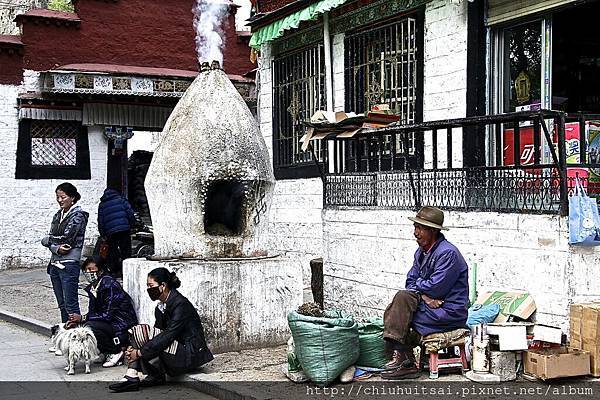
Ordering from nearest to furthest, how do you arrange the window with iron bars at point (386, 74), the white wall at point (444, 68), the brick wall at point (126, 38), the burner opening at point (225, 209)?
the burner opening at point (225, 209)
the white wall at point (444, 68)
the window with iron bars at point (386, 74)
the brick wall at point (126, 38)

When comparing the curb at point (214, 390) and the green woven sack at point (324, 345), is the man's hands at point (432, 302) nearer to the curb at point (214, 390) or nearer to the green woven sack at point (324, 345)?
the green woven sack at point (324, 345)

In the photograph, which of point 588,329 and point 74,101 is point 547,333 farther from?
point 74,101

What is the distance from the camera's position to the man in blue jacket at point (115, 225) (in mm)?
13830

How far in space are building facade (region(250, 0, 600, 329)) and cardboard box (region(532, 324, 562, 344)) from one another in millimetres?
153

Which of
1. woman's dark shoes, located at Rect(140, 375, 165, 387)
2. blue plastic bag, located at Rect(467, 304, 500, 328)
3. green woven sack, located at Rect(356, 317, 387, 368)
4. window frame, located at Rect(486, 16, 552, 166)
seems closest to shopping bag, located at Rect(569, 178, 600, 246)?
blue plastic bag, located at Rect(467, 304, 500, 328)

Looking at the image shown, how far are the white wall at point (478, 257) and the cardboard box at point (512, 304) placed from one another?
0.08 m

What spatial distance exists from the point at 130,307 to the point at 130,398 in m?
1.56

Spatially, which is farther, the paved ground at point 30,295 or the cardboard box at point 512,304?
the paved ground at point 30,295

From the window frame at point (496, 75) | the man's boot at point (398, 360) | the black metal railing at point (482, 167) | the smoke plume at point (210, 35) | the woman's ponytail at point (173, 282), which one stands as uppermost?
the smoke plume at point (210, 35)

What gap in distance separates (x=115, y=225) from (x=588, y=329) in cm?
927

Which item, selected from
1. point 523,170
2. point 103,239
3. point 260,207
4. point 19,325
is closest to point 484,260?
point 523,170

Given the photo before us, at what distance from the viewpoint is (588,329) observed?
255 inches

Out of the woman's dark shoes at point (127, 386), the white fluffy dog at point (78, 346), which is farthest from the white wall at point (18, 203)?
the woman's dark shoes at point (127, 386)

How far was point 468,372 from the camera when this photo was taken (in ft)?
22.6
